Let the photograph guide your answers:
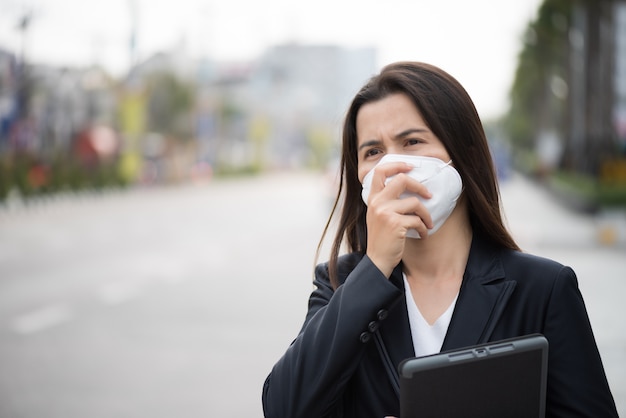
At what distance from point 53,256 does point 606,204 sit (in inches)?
492

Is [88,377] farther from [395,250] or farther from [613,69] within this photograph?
[613,69]

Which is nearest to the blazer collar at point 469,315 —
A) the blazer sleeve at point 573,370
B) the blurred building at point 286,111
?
the blazer sleeve at point 573,370

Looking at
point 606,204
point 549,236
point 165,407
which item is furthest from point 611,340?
point 606,204

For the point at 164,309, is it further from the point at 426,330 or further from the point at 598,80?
the point at 598,80

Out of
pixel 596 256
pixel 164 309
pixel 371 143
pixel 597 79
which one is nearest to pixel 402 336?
pixel 371 143

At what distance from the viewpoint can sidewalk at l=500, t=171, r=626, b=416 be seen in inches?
239

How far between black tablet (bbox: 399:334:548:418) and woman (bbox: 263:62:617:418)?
7.2 inches

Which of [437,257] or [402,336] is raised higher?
[437,257]

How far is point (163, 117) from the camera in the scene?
156 feet

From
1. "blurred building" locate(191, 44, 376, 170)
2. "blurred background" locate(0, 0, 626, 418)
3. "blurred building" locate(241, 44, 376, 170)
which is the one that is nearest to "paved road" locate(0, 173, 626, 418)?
"blurred background" locate(0, 0, 626, 418)

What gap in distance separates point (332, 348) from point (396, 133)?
0.50 m

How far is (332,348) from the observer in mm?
1600

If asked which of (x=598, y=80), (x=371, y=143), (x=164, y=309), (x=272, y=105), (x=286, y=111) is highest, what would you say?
(x=371, y=143)

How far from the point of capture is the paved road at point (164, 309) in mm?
5367
